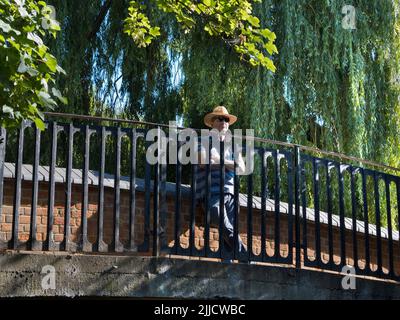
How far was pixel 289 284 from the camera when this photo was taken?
7.52 meters

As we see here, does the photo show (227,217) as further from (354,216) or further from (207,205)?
(354,216)

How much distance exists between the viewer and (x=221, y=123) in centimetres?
819

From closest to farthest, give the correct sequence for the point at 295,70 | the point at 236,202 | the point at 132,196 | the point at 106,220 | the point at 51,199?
the point at 51,199 < the point at 132,196 < the point at 236,202 < the point at 106,220 < the point at 295,70

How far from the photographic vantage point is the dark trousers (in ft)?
24.4

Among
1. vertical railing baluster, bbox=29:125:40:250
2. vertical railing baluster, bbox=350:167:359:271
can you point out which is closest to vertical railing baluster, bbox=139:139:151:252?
vertical railing baluster, bbox=29:125:40:250

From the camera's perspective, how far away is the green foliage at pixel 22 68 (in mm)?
5895

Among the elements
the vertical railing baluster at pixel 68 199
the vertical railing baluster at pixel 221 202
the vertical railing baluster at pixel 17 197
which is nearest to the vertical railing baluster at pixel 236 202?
the vertical railing baluster at pixel 221 202

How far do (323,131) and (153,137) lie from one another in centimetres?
620

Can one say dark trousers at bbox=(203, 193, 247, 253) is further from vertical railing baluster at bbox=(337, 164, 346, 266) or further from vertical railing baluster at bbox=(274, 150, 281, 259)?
vertical railing baluster at bbox=(337, 164, 346, 266)

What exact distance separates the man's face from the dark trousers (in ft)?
2.50

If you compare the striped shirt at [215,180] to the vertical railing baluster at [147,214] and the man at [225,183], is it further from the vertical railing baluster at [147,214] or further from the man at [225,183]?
the vertical railing baluster at [147,214]

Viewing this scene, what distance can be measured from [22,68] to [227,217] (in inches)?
101

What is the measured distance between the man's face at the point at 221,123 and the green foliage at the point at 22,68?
224 centimetres

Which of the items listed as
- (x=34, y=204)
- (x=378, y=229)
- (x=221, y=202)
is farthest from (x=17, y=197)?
(x=378, y=229)
